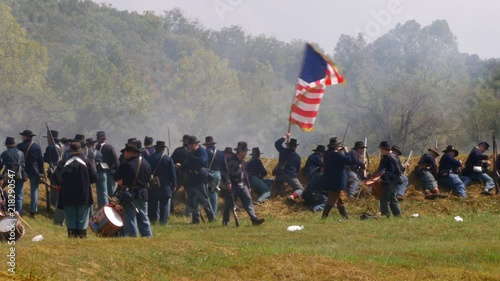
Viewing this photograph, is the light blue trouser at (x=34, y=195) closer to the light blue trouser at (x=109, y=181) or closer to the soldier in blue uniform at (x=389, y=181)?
the light blue trouser at (x=109, y=181)

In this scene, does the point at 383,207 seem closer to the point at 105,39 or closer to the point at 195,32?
the point at 105,39

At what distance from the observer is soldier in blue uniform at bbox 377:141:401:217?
65.7 feet

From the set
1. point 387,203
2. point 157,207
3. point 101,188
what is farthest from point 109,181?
point 387,203

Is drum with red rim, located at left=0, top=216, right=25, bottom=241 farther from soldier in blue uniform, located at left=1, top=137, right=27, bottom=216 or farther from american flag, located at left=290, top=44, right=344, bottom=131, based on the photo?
american flag, located at left=290, top=44, right=344, bottom=131

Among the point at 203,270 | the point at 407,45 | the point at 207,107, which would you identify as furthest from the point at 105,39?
the point at 203,270

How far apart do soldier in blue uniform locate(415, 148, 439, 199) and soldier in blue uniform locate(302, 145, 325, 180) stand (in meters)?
2.66

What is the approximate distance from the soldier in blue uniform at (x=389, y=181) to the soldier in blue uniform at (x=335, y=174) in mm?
840

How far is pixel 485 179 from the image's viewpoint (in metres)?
24.4

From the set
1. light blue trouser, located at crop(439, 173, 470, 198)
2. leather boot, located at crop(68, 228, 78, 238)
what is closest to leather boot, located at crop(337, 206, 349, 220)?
light blue trouser, located at crop(439, 173, 470, 198)

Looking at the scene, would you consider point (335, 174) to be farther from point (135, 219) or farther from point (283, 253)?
point (283, 253)

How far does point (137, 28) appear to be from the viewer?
101m

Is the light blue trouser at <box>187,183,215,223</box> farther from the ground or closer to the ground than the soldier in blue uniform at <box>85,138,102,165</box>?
closer to the ground

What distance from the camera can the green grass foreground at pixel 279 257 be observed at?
1090cm

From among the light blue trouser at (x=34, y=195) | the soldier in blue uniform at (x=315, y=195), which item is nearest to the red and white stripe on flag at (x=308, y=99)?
the soldier in blue uniform at (x=315, y=195)
